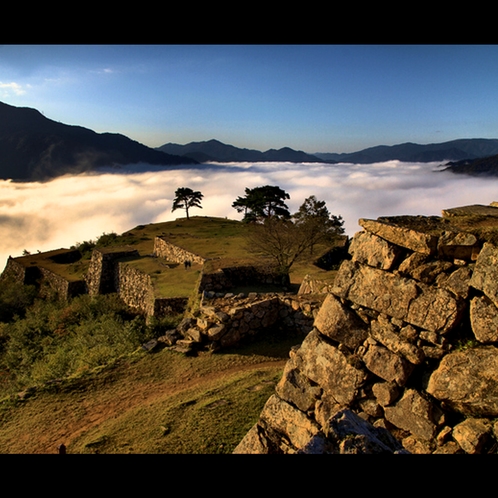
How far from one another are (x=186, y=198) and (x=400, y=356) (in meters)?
53.1

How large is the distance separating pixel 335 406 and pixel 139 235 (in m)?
45.8

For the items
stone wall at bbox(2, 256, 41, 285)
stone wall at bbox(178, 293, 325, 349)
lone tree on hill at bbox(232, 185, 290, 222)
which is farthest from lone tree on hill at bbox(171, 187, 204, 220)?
stone wall at bbox(178, 293, 325, 349)

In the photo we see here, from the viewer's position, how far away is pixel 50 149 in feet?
464

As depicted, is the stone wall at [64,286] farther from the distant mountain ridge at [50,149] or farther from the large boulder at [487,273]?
the distant mountain ridge at [50,149]

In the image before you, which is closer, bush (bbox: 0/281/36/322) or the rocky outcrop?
the rocky outcrop

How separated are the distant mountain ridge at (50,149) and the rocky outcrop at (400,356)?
132m

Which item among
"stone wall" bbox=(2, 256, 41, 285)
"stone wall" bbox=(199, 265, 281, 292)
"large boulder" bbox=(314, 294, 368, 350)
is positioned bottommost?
"stone wall" bbox=(2, 256, 41, 285)

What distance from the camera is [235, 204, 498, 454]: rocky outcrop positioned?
360 cm

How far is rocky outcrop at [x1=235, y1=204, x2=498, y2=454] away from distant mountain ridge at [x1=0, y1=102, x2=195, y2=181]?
13198cm

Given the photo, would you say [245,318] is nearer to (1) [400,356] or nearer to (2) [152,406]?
(2) [152,406]

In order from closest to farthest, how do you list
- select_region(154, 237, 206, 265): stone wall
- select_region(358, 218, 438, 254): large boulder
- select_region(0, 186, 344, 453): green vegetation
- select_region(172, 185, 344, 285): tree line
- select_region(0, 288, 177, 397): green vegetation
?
select_region(358, 218, 438, 254): large boulder, select_region(0, 186, 344, 453): green vegetation, select_region(0, 288, 177, 397): green vegetation, select_region(172, 185, 344, 285): tree line, select_region(154, 237, 206, 265): stone wall

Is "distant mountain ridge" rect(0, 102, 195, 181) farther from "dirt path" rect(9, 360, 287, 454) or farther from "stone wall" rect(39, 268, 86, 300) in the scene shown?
"dirt path" rect(9, 360, 287, 454)
